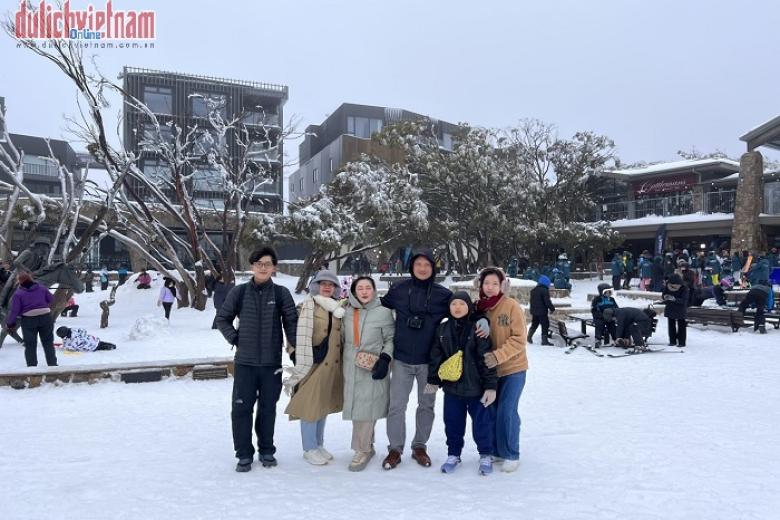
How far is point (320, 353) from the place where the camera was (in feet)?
13.8

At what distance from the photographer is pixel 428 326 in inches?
165

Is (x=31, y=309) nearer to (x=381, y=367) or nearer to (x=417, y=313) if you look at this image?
(x=381, y=367)

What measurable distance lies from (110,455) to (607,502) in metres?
3.92

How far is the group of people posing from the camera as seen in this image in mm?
4137

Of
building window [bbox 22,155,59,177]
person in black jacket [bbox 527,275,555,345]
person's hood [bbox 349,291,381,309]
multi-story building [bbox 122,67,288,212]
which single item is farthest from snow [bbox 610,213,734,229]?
building window [bbox 22,155,59,177]

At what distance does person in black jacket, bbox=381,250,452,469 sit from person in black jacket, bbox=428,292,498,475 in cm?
10

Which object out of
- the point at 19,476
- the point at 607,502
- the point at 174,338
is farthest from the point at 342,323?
the point at 174,338

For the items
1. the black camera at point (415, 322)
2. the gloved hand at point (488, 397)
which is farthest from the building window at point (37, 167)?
the gloved hand at point (488, 397)

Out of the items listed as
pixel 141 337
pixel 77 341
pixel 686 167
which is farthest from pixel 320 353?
pixel 686 167

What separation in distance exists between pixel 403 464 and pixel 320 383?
94 centimetres

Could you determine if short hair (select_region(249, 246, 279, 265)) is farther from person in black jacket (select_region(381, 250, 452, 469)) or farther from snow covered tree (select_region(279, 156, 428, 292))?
snow covered tree (select_region(279, 156, 428, 292))

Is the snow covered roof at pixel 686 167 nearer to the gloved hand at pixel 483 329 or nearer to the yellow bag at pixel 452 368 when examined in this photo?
the gloved hand at pixel 483 329

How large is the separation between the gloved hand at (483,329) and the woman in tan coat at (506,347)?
0.13m

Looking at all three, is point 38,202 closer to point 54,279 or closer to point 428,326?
point 54,279
